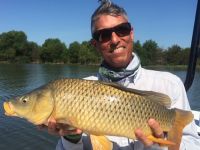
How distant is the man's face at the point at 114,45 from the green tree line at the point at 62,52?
337 feet

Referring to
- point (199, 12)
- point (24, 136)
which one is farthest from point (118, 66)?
point (24, 136)

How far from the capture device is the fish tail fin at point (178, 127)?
115 inches

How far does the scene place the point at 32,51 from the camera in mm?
110688

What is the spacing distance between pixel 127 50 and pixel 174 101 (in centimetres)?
68

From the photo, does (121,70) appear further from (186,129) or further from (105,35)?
(186,129)

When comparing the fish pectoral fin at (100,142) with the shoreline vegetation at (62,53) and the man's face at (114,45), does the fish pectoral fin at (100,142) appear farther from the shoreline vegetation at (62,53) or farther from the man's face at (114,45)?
the shoreline vegetation at (62,53)

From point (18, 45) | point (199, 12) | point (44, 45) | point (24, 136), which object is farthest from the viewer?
point (44, 45)

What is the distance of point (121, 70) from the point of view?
11.8 feet

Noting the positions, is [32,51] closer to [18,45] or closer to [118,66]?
[18,45]

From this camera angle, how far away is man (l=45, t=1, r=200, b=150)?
11.3 feet

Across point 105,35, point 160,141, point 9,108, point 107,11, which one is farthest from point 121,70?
point 9,108

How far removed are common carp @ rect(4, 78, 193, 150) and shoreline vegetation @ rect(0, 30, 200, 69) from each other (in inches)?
4062

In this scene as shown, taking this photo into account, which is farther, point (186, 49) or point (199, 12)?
point (186, 49)

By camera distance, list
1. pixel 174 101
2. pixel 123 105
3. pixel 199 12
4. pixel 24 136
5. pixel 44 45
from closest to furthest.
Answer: pixel 123 105 → pixel 174 101 → pixel 199 12 → pixel 24 136 → pixel 44 45
